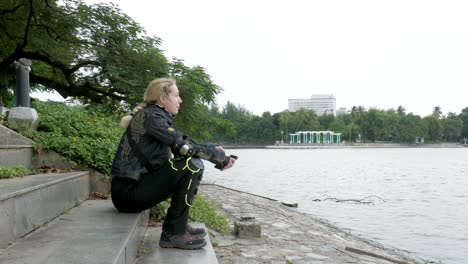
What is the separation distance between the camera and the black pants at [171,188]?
11.2ft

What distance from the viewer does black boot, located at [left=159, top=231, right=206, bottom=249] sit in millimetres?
3604

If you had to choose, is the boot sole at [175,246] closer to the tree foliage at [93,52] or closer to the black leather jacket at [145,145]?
the black leather jacket at [145,145]

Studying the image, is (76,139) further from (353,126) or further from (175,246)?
(353,126)

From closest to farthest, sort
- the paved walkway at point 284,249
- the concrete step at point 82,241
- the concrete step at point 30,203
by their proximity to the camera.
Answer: the concrete step at point 82,241 → the concrete step at point 30,203 → the paved walkway at point 284,249

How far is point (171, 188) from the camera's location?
11.4 feet

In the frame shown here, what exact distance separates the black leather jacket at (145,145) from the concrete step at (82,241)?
422 mm

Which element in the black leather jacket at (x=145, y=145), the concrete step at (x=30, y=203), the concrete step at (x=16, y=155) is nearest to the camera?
the concrete step at (x=30, y=203)

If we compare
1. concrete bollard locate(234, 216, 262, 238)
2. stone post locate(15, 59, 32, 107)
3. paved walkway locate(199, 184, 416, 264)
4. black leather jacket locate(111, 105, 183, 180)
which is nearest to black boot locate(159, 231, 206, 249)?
black leather jacket locate(111, 105, 183, 180)

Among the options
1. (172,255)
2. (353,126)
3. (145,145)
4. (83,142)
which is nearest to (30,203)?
(145,145)

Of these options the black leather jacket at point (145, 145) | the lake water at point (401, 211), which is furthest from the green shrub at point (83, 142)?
the lake water at point (401, 211)

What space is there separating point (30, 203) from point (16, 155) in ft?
6.12

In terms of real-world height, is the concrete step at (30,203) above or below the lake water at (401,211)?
above

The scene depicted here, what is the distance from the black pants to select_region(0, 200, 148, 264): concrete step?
0.69 ft

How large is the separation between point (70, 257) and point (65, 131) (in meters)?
4.19
